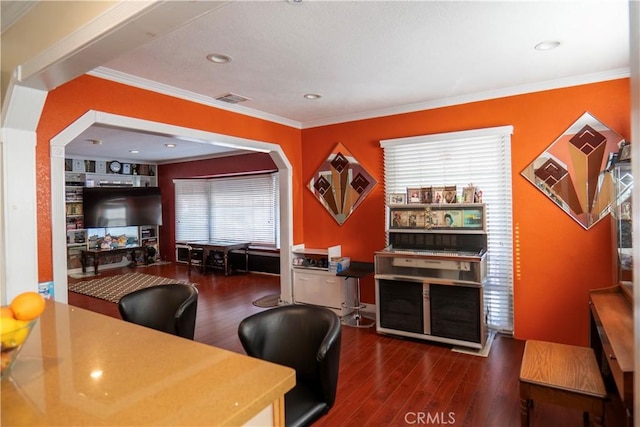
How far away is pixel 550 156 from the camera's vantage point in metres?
3.59

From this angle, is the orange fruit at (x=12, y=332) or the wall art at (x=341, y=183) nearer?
the orange fruit at (x=12, y=332)

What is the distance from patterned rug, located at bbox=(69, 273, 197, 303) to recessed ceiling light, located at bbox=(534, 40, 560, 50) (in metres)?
6.04

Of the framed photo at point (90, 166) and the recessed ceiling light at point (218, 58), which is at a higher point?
the recessed ceiling light at point (218, 58)

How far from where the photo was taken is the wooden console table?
1.53m

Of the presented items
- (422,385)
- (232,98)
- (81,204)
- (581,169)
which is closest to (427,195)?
(581,169)

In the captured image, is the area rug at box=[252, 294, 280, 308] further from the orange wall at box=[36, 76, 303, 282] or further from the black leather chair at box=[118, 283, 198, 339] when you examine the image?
the black leather chair at box=[118, 283, 198, 339]

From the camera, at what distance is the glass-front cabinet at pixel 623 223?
2473mm

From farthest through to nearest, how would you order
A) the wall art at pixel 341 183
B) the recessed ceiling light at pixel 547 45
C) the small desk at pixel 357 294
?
the wall art at pixel 341 183 < the small desk at pixel 357 294 < the recessed ceiling light at pixel 547 45

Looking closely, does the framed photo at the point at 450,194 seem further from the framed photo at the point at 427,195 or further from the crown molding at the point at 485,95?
the crown molding at the point at 485,95

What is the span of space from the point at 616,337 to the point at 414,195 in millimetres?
2339

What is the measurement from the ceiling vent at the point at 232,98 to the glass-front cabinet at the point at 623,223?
3.45m

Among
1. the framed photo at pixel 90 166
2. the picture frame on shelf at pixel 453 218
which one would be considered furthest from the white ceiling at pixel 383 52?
the framed photo at pixel 90 166

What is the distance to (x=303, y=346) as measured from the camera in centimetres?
181

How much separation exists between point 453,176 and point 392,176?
0.73 m
